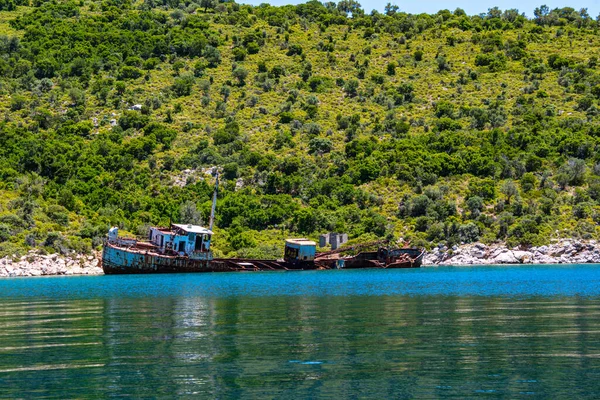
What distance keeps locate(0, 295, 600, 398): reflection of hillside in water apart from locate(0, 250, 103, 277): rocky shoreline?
45614mm

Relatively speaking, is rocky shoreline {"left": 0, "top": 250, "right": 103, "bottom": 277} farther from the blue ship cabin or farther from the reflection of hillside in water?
the reflection of hillside in water

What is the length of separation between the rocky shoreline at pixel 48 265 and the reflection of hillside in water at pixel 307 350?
45.6 m

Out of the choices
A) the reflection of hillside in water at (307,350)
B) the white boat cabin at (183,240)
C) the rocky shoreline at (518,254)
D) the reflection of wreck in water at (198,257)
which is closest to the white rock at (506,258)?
the rocky shoreline at (518,254)

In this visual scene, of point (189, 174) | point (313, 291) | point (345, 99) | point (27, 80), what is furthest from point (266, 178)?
point (313, 291)

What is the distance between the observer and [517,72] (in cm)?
14788

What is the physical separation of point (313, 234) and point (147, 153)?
1336 inches

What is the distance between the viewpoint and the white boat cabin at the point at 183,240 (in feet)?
276

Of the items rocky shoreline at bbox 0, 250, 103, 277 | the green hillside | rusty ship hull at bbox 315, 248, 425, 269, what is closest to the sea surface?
rocky shoreline at bbox 0, 250, 103, 277

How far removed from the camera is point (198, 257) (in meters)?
84.5

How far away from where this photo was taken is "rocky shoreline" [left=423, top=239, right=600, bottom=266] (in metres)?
91.4

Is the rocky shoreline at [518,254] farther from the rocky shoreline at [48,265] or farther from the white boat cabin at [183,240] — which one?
the rocky shoreline at [48,265]

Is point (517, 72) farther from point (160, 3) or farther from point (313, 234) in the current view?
point (160, 3)

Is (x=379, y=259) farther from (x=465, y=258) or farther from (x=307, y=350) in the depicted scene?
(x=307, y=350)

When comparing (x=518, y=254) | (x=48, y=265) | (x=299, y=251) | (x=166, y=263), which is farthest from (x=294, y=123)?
(x=48, y=265)
